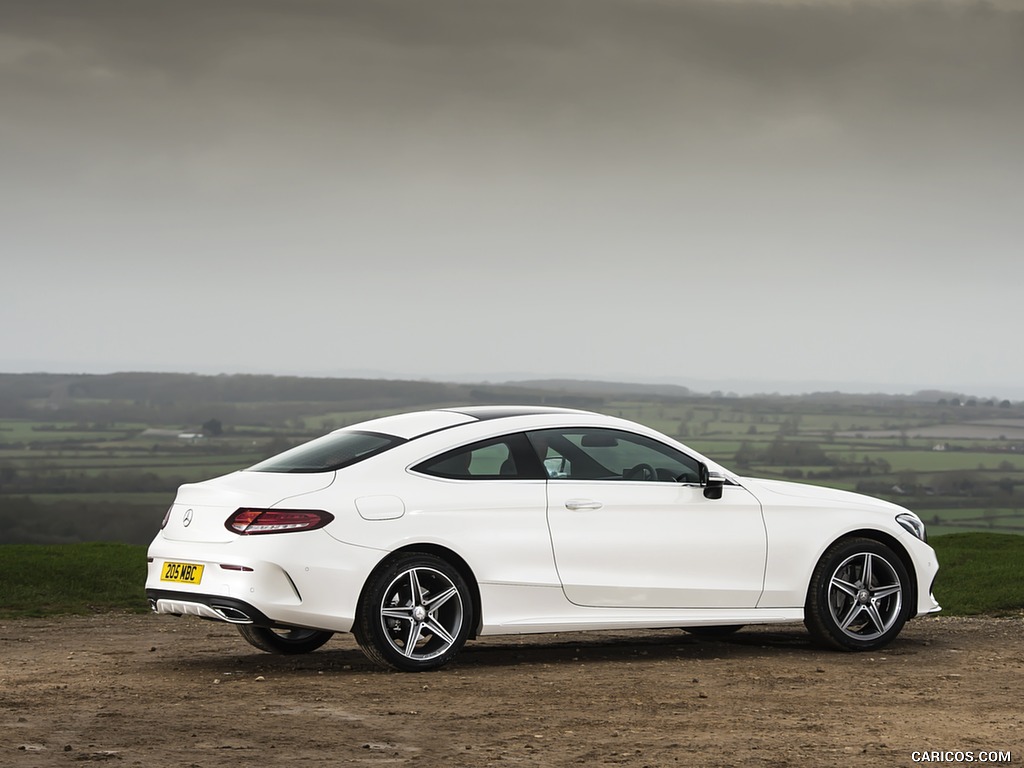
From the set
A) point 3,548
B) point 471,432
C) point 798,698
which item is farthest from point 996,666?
point 3,548

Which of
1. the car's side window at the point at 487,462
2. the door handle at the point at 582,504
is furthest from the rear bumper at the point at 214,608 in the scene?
the door handle at the point at 582,504

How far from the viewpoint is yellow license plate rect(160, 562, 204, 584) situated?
970 centimetres

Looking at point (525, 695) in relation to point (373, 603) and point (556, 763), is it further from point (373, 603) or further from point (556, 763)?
point (556, 763)

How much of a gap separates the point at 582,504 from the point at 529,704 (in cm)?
197

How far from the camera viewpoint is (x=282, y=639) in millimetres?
11211

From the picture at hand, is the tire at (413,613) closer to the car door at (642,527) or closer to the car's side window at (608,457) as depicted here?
the car door at (642,527)

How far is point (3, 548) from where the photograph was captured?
2241 cm

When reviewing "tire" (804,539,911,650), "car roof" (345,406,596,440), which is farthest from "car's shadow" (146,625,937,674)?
"car roof" (345,406,596,440)

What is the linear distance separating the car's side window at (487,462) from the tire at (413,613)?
2.09ft

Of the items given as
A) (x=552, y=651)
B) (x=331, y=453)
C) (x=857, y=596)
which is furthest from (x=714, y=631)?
(x=331, y=453)

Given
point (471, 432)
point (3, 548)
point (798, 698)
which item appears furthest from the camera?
point (3, 548)

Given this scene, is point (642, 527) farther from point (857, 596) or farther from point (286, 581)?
point (286, 581)

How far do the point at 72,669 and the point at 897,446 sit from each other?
447 ft
